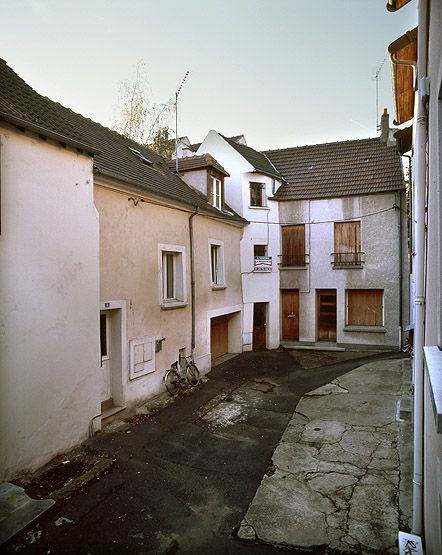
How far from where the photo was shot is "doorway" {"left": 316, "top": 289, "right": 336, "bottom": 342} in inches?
679

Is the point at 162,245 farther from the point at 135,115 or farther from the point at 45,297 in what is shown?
the point at 135,115

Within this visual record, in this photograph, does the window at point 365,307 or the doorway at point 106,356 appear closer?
the doorway at point 106,356

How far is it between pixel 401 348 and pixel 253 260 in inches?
292

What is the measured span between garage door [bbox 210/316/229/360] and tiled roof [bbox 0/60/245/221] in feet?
14.8

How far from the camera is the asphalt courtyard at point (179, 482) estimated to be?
191 inches

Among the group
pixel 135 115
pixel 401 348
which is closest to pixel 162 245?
pixel 401 348

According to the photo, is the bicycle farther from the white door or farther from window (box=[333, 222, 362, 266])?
window (box=[333, 222, 362, 266])

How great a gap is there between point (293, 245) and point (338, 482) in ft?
41.9

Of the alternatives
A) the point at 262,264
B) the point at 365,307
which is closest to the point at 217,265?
the point at 262,264

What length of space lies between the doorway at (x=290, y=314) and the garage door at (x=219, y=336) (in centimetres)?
313

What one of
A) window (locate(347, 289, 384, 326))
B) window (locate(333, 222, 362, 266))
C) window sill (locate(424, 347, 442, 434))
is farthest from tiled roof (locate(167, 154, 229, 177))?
window sill (locate(424, 347, 442, 434))

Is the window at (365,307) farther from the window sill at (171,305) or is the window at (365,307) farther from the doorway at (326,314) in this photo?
the window sill at (171,305)

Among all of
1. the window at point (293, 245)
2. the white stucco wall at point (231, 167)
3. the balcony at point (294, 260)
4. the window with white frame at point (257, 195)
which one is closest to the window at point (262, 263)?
the balcony at point (294, 260)

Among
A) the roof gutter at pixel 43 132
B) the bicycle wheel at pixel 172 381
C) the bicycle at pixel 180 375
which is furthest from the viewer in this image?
the bicycle at pixel 180 375
